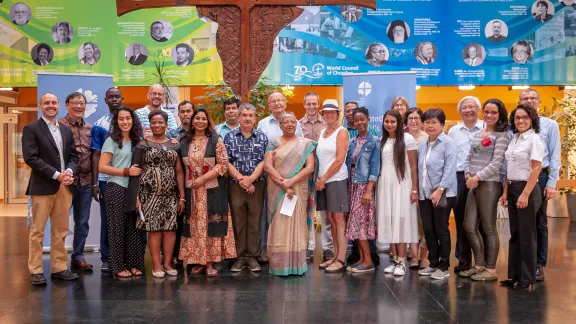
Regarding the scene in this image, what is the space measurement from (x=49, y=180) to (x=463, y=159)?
3708 mm

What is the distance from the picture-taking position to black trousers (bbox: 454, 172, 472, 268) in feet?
16.2

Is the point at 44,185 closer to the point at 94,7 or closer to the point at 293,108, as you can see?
the point at 94,7

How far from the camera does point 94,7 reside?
9.41 metres

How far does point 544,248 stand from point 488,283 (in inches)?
23.7

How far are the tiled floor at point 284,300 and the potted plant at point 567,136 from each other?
15.3 ft

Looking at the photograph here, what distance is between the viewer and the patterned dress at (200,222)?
4906 mm

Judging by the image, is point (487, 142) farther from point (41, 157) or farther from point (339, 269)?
point (41, 157)

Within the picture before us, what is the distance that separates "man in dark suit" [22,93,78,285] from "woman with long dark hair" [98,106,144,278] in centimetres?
33

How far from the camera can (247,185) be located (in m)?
5.05

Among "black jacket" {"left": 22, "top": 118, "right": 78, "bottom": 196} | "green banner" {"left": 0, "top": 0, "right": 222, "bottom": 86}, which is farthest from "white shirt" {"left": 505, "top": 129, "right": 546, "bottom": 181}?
"green banner" {"left": 0, "top": 0, "right": 222, "bottom": 86}

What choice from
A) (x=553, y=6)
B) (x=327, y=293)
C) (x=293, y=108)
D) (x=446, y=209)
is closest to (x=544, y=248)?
(x=446, y=209)

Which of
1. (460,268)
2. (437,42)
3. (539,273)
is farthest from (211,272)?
(437,42)

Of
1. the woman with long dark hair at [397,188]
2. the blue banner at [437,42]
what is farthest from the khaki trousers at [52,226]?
the blue banner at [437,42]

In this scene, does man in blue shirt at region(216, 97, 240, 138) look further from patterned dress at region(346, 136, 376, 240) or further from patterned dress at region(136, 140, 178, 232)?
patterned dress at region(346, 136, 376, 240)
